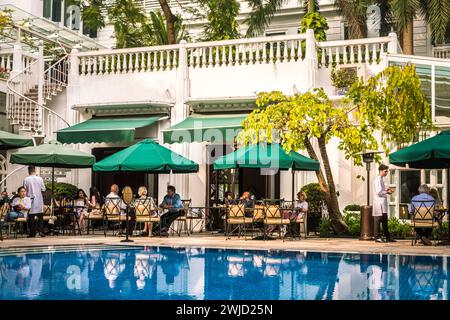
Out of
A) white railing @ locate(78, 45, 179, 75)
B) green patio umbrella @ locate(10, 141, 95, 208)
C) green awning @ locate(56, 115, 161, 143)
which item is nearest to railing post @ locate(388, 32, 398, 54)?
white railing @ locate(78, 45, 179, 75)

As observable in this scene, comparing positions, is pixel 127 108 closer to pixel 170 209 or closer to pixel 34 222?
pixel 170 209

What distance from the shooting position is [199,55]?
865 inches

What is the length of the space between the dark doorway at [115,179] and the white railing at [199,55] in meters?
2.76

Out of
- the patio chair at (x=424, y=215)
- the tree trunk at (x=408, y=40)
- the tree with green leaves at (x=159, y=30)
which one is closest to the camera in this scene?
the patio chair at (x=424, y=215)

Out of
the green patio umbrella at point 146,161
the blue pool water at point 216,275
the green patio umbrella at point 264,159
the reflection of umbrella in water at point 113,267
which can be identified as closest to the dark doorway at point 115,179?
the green patio umbrella at point 146,161

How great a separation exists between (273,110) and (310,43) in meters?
3.94

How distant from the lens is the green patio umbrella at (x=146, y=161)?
17.5 metres

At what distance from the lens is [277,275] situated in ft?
34.1

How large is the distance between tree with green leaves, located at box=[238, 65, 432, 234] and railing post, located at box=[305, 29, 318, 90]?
2.76 m

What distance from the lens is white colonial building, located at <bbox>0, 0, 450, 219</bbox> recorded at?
19781 mm

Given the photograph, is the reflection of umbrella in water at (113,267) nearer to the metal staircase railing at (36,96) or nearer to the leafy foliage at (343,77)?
the metal staircase railing at (36,96)

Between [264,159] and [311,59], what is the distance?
500 centimetres

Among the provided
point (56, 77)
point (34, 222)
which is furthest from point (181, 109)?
point (34, 222)

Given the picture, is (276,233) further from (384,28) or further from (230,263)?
(384,28)
